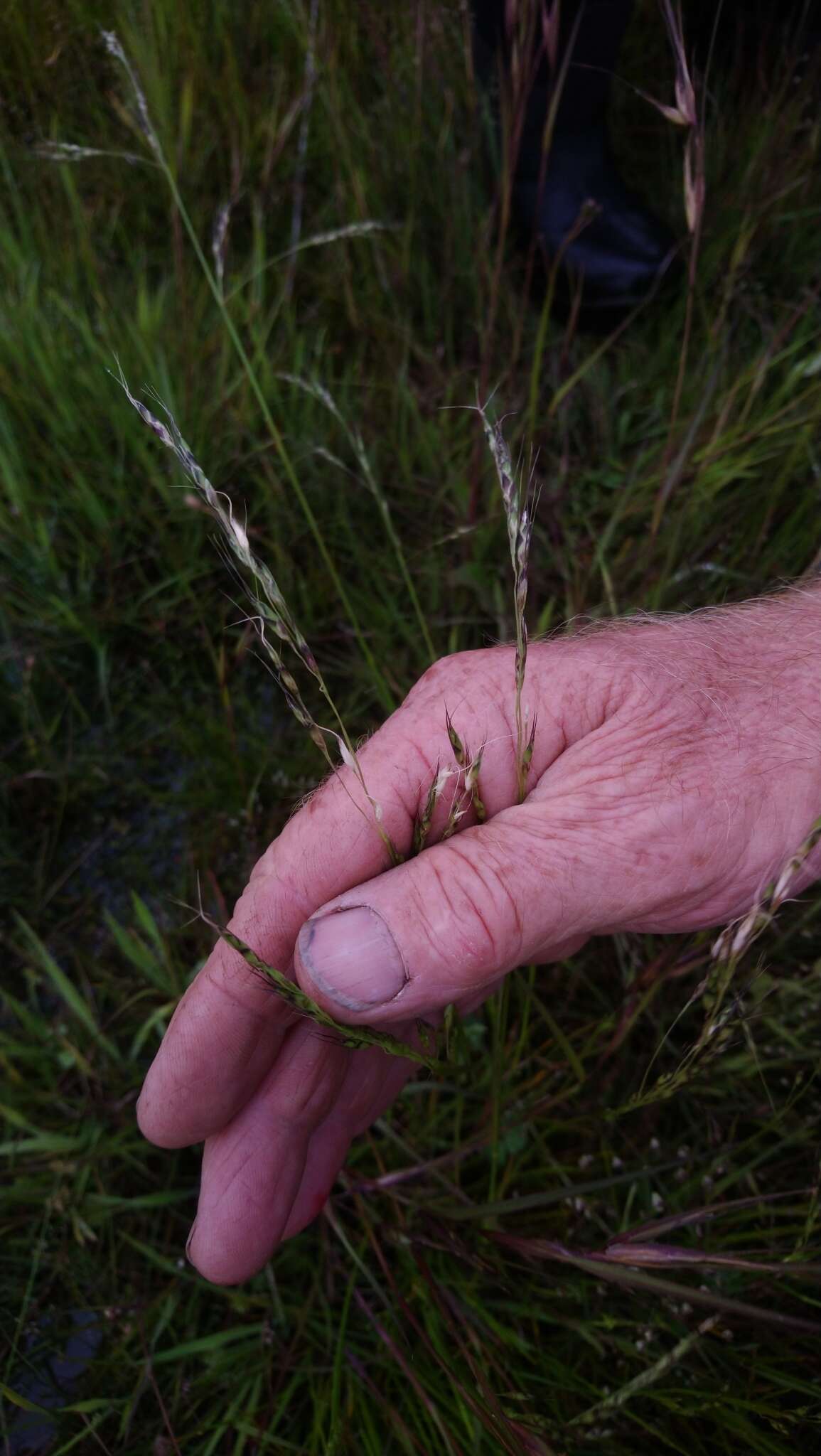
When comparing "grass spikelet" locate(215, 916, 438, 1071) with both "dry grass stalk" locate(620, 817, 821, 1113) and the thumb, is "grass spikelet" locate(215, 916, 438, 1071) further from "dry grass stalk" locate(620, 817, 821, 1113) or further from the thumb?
"dry grass stalk" locate(620, 817, 821, 1113)

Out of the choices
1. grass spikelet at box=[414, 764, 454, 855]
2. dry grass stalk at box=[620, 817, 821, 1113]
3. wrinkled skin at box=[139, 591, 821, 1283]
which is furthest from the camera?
wrinkled skin at box=[139, 591, 821, 1283]

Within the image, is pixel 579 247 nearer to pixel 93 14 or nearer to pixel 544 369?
pixel 544 369

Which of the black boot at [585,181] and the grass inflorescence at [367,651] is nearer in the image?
the grass inflorescence at [367,651]

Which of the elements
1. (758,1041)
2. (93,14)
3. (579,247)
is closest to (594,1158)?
(758,1041)

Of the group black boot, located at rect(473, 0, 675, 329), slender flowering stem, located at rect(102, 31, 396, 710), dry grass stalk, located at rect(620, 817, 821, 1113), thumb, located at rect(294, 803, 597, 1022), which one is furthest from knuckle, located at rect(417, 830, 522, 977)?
black boot, located at rect(473, 0, 675, 329)

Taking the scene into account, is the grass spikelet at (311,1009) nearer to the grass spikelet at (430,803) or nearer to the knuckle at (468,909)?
the knuckle at (468,909)

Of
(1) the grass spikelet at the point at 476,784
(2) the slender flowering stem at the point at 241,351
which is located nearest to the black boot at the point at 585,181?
(2) the slender flowering stem at the point at 241,351
